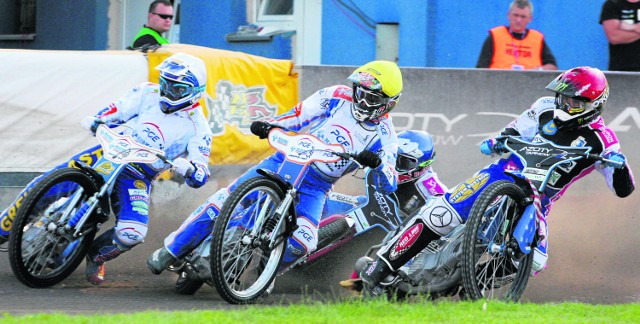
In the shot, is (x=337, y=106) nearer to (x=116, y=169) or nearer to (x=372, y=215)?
(x=372, y=215)

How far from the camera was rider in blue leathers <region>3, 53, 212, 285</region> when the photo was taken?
921 centimetres

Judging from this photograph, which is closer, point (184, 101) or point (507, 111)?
point (184, 101)

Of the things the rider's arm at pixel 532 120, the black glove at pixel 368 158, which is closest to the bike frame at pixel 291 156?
the black glove at pixel 368 158

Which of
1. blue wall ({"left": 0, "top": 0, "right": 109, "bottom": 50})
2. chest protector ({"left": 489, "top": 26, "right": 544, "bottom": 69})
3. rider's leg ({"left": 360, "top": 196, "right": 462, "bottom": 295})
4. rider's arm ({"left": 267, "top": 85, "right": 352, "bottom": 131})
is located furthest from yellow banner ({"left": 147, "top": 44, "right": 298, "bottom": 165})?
blue wall ({"left": 0, "top": 0, "right": 109, "bottom": 50})

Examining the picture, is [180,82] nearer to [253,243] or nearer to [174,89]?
[174,89]

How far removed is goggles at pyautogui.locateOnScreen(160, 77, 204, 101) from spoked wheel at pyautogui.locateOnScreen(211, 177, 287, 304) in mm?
1117

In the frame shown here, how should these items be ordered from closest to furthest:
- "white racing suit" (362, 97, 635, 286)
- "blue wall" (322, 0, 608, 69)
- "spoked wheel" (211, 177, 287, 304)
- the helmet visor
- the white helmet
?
"spoked wheel" (211, 177, 287, 304)
"white racing suit" (362, 97, 635, 286)
the white helmet
the helmet visor
"blue wall" (322, 0, 608, 69)

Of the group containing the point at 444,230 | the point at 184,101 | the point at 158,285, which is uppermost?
the point at 184,101

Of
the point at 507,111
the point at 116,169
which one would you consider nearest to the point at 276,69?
the point at 507,111

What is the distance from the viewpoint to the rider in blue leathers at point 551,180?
8.80 m

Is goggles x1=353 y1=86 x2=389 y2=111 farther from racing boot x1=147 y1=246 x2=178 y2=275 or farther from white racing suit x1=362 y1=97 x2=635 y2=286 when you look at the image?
racing boot x1=147 y1=246 x2=178 y2=275

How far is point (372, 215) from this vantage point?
9875mm

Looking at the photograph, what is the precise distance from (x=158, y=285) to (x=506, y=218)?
9.38 ft

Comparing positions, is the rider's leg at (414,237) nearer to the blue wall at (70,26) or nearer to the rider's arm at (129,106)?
the rider's arm at (129,106)
